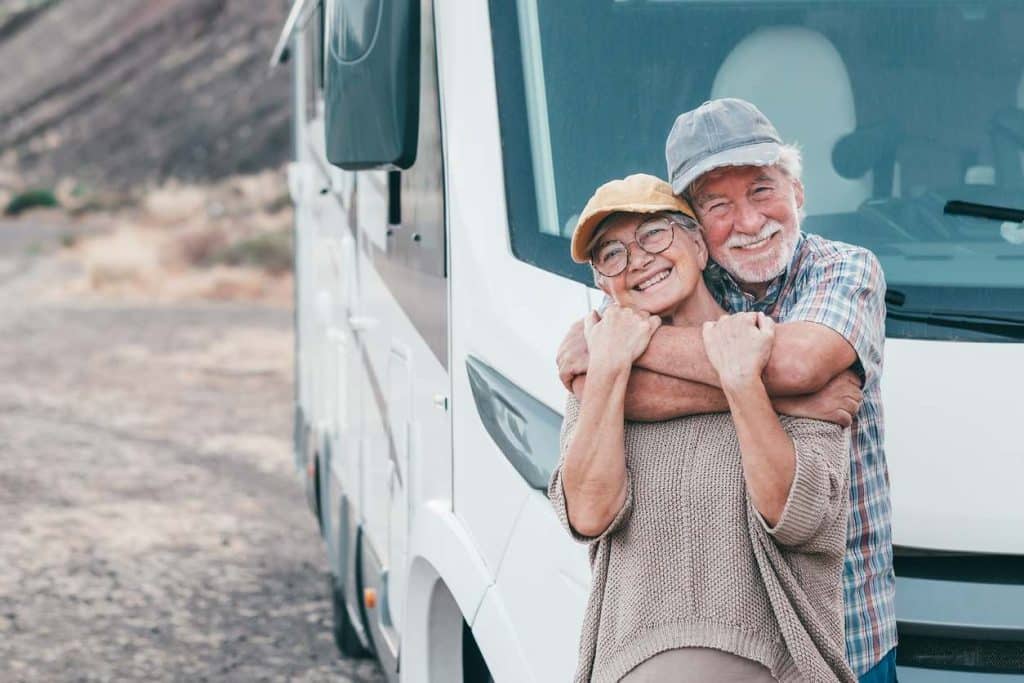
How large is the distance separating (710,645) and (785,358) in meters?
0.37

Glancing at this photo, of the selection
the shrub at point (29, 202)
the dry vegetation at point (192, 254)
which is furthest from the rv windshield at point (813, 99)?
the shrub at point (29, 202)

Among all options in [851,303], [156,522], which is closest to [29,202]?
[156,522]

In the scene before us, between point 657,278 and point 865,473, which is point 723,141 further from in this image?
point 865,473

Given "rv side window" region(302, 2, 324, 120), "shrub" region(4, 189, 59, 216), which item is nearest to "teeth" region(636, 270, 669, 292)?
"rv side window" region(302, 2, 324, 120)

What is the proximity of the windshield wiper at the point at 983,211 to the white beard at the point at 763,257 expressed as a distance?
0.71 m

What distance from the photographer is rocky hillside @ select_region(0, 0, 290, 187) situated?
40697mm

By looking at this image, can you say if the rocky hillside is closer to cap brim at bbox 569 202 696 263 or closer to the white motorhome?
the white motorhome

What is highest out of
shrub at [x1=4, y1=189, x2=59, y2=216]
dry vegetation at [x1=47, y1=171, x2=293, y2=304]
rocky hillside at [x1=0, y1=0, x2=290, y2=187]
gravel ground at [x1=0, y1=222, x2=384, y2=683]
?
rocky hillside at [x1=0, y1=0, x2=290, y2=187]

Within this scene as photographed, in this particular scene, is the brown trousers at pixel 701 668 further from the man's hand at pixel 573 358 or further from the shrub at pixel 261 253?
the shrub at pixel 261 253

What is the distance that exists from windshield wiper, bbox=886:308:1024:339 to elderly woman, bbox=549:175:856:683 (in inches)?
22.5

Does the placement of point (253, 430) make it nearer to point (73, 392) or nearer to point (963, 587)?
point (73, 392)

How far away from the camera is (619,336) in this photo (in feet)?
6.57

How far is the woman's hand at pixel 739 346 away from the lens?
187 centimetres

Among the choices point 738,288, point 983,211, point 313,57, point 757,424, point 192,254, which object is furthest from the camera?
point 192,254
